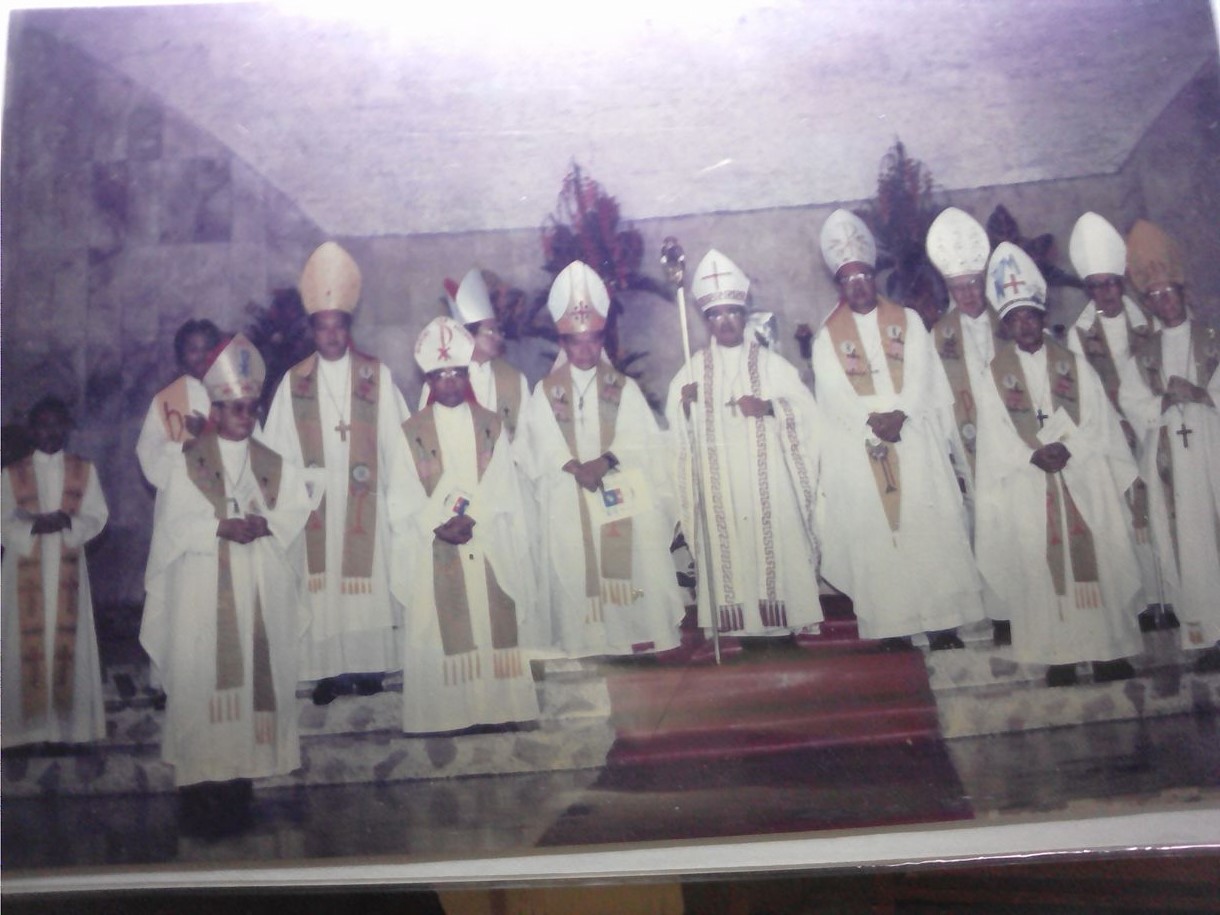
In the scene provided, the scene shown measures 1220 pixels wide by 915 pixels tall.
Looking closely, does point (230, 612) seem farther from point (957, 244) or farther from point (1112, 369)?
point (1112, 369)

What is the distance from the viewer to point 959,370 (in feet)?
14.7

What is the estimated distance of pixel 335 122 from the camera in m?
4.46

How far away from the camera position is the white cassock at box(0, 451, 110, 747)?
4.11 metres

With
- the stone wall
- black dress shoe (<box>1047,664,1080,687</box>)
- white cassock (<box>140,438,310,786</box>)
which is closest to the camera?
white cassock (<box>140,438,310,786</box>)

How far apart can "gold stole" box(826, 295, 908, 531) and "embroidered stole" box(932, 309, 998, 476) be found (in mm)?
159

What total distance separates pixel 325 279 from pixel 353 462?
73 cm

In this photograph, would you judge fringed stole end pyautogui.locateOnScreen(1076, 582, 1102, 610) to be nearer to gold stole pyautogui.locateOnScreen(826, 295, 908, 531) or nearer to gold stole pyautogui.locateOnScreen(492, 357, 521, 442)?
gold stole pyautogui.locateOnScreen(826, 295, 908, 531)

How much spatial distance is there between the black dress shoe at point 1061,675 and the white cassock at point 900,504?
0.34 m

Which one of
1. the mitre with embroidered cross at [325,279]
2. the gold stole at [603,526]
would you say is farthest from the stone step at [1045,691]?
the mitre with embroidered cross at [325,279]

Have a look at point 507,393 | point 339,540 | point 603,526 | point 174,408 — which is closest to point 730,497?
point 603,526

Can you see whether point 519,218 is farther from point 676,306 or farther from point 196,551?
point 196,551

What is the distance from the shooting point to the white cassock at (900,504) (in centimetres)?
425

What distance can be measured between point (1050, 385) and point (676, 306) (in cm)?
153

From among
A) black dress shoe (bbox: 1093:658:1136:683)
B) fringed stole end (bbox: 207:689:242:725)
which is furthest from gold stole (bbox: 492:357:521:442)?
black dress shoe (bbox: 1093:658:1136:683)
